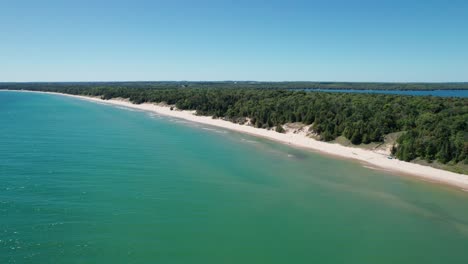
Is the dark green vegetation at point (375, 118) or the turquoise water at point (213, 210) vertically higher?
the dark green vegetation at point (375, 118)

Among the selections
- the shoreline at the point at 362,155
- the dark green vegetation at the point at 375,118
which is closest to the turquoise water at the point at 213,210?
the shoreline at the point at 362,155

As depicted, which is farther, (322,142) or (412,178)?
(322,142)

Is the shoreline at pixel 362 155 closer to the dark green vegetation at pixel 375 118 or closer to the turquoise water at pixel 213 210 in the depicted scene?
the dark green vegetation at pixel 375 118

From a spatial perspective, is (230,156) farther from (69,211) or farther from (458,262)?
(458,262)

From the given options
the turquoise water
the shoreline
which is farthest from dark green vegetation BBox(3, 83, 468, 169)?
the turquoise water

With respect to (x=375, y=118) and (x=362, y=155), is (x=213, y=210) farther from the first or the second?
(x=375, y=118)

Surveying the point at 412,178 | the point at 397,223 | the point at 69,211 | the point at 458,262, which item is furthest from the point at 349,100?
the point at 69,211

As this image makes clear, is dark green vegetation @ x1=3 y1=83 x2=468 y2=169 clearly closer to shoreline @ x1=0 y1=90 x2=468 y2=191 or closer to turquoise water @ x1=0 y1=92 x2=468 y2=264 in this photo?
shoreline @ x1=0 y1=90 x2=468 y2=191

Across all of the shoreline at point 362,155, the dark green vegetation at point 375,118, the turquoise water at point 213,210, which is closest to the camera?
the turquoise water at point 213,210
